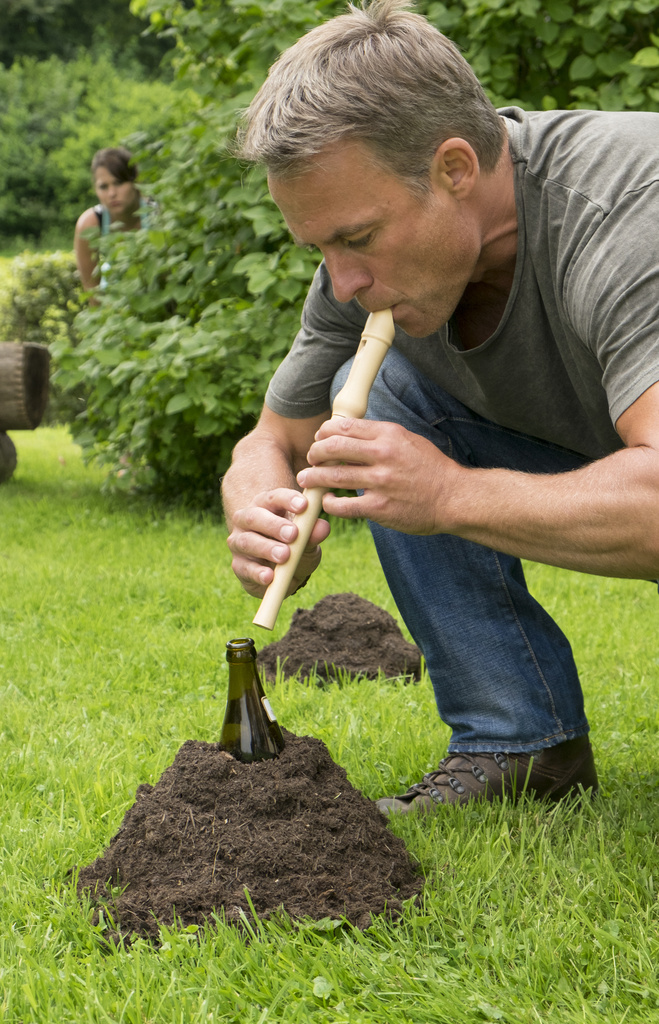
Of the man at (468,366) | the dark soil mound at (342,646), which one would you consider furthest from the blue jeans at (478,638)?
the dark soil mound at (342,646)

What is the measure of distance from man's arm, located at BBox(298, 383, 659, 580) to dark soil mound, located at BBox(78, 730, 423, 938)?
24.4 inches

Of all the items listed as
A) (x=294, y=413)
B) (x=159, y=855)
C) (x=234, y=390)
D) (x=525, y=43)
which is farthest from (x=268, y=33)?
(x=159, y=855)

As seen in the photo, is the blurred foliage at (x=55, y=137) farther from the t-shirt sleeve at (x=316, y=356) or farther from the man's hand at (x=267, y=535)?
the man's hand at (x=267, y=535)

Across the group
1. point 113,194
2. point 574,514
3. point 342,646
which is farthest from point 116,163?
point 574,514

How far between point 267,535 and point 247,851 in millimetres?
664

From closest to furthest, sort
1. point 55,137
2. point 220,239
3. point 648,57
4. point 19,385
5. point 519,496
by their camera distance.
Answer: point 519,496
point 648,57
point 220,239
point 19,385
point 55,137

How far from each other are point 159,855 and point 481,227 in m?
1.54

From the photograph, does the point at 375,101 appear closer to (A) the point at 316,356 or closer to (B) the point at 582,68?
(A) the point at 316,356

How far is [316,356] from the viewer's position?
8.99 feet

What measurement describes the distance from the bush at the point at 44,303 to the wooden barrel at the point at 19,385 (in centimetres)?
374

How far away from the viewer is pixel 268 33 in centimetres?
557

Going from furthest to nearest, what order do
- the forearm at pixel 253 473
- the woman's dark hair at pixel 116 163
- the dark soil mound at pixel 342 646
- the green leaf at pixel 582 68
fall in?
1. the woman's dark hair at pixel 116 163
2. the green leaf at pixel 582 68
3. the dark soil mound at pixel 342 646
4. the forearm at pixel 253 473

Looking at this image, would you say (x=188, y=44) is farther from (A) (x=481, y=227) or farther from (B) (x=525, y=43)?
(A) (x=481, y=227)

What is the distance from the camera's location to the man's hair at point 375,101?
2064 mm
